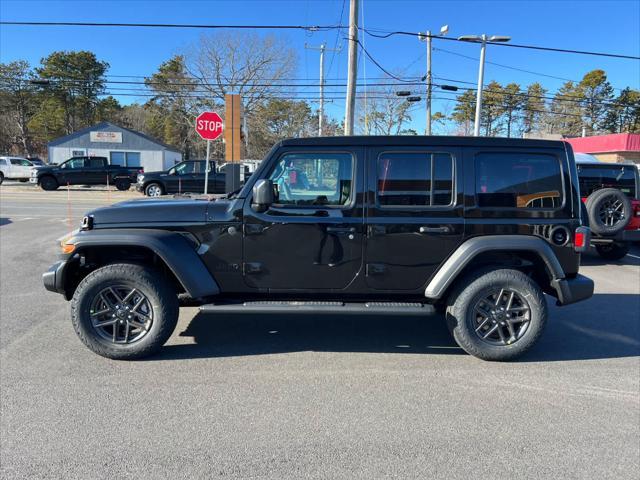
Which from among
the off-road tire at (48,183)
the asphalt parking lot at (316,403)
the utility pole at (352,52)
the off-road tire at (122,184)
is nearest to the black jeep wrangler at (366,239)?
the asphalt parking lot at (316,403)

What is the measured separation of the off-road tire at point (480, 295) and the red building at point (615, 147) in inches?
1410

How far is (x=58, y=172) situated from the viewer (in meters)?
24.8

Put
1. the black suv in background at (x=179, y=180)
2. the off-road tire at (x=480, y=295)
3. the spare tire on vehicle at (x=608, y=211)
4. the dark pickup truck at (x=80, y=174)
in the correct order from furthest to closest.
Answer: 1. the dark pickup truck at (x=80, y=174)
2. the black suv in background at (x=179, y=180)
3. the spare tire on vehicle at (x=608, y=211)
4. the off-road tire at (x=480, y=295)

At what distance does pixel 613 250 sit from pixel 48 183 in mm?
27204

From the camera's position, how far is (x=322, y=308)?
3.77 m

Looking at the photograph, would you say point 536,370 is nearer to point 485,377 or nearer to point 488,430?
point 485,377

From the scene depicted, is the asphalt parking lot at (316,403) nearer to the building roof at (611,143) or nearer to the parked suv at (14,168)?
the parked suv at (14,168)

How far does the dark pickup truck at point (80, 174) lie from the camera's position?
24.8m

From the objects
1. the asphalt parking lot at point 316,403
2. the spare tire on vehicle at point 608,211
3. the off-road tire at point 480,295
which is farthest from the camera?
the spare tire on vehicle at point 608,211

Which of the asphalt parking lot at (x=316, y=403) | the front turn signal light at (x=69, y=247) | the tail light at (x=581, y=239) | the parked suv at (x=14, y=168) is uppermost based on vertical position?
the parked suv at (x=14, y=168)

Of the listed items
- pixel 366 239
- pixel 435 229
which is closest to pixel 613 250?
pixel 435 229

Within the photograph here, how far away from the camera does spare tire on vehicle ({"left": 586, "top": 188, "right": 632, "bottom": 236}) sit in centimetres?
725

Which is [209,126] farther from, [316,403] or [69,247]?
[316,403]

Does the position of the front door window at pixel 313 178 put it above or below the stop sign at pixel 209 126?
below
